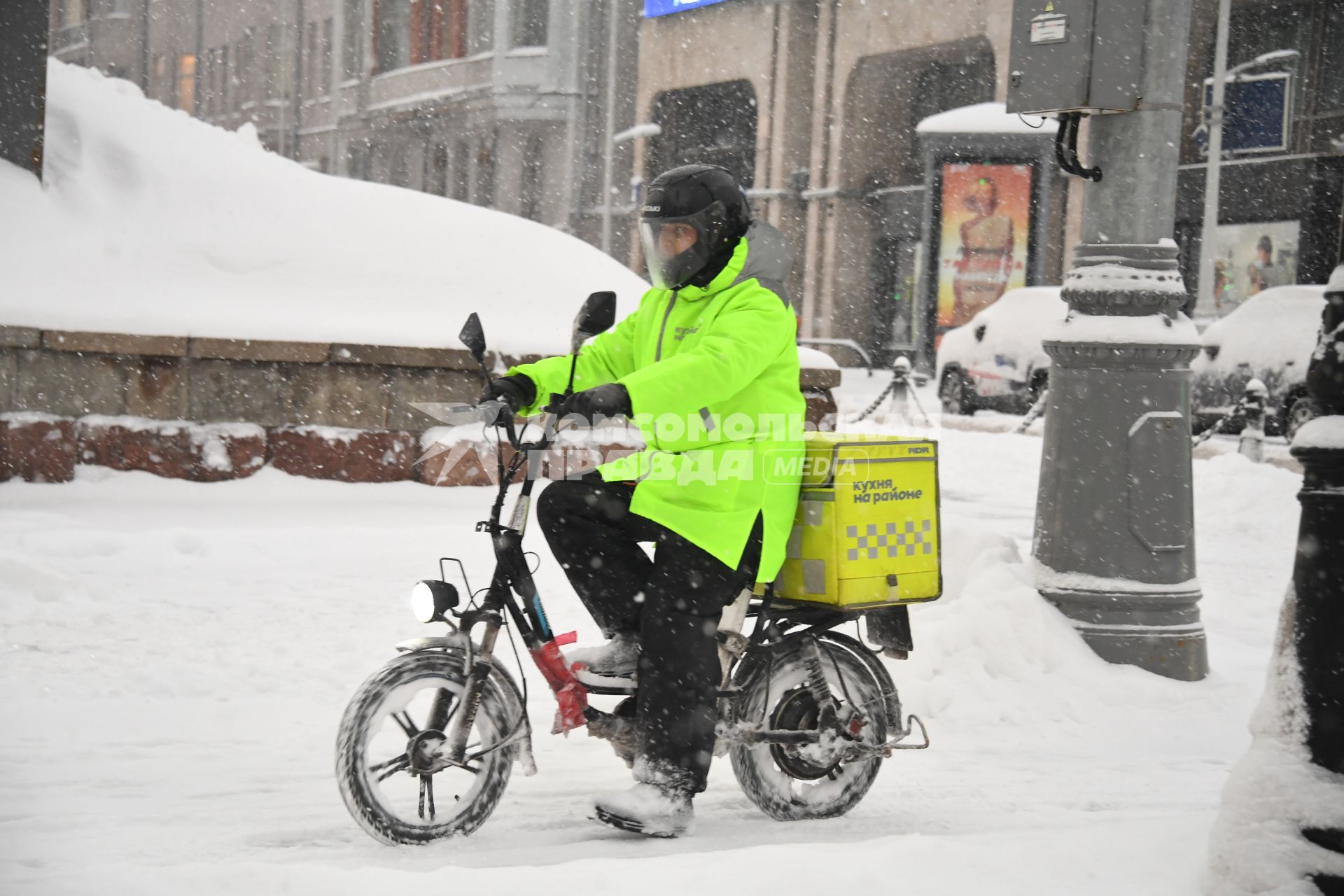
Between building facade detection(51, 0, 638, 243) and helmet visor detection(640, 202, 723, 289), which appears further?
building facade detection(51, 0, 638, 243)

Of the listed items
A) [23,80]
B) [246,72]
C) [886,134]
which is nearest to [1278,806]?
[23,80]

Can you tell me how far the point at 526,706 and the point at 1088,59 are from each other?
371 cm

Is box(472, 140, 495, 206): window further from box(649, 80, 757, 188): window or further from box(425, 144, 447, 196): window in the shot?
box(649, 80, 757, 188): window

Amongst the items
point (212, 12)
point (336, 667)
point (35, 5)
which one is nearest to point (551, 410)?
point (336, 667)

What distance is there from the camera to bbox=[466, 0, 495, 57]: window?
37875 mm

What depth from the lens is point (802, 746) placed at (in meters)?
4.14

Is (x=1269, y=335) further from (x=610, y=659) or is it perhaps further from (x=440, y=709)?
(x=440, y=709)

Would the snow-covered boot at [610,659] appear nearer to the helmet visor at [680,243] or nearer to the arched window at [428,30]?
the helmet visor at [680,243]

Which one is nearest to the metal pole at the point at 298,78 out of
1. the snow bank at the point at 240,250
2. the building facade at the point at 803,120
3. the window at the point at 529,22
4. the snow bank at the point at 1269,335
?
the building facade at the point at 803,120

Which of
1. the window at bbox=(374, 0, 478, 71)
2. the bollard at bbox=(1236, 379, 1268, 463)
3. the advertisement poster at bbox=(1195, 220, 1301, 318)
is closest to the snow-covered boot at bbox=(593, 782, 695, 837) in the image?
the bollard at bbox=(1236, 379, 1268, 463)

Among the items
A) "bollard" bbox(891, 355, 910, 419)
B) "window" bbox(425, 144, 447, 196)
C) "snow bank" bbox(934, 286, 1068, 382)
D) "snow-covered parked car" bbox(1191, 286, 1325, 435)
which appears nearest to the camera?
"snow-covered parked car" bbox(1191, 286, 1325, 435)

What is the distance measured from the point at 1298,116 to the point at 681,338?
24.2m

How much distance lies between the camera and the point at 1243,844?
3.11 meters

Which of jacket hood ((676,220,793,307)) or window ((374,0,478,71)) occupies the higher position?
window ((374,0,478,71))
